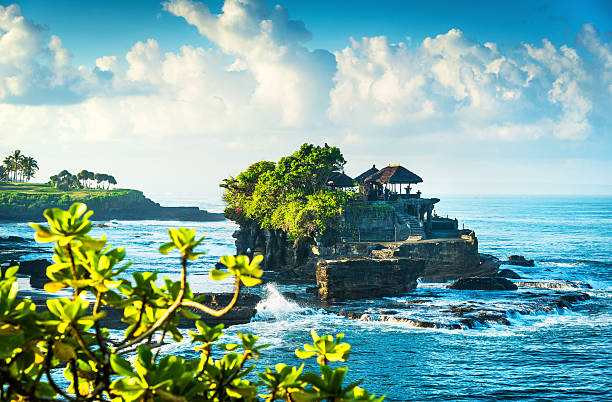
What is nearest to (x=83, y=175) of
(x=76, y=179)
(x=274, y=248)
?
(x=76, y=179)

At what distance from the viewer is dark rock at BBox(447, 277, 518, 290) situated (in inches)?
1421

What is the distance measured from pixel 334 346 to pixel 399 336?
903 inches

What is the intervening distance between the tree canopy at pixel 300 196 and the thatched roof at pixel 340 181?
311cm

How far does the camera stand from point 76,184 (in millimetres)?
137750

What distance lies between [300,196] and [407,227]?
31.7 ft

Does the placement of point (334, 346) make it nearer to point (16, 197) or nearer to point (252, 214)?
point (252, 214)

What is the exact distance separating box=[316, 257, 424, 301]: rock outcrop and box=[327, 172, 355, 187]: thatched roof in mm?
13801

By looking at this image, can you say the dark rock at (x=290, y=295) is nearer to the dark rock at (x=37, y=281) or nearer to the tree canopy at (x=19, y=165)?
the dark rock at (x=37, y=281)

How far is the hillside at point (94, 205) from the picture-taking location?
337 ft

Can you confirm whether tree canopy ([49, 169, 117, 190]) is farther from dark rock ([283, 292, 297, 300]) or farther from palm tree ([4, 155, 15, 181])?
dark rock ([283, 292, 297, 300])

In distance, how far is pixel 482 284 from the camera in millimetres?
36250

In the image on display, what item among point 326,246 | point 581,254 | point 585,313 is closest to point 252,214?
point 326,246

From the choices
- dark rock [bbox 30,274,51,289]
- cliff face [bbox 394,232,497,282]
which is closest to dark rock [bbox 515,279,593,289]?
cliff face [bbox 394,232,497,282]

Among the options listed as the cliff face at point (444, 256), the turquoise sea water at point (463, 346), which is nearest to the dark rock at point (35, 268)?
the turquoise sea water at point (463, 346)
